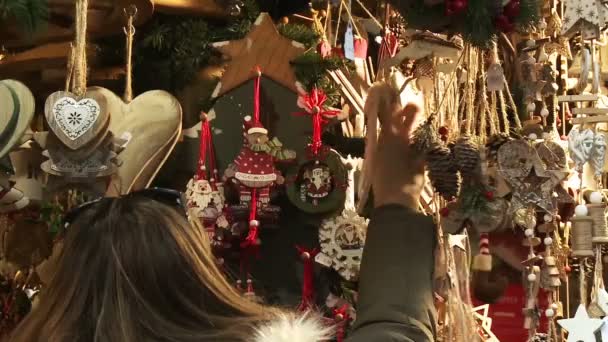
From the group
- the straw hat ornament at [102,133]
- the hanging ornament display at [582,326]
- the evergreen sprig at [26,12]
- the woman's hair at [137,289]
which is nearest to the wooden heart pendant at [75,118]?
the straw hat ornament at [102,133]

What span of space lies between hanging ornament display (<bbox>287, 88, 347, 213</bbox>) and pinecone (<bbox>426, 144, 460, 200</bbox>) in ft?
0.75

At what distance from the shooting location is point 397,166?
1.30 metres

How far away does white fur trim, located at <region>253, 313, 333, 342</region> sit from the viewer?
914mm

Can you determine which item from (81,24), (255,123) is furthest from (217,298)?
(255,123)

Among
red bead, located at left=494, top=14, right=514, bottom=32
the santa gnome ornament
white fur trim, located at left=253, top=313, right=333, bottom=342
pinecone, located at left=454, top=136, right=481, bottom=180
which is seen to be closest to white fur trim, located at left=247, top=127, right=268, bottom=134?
the santa gnome ornament

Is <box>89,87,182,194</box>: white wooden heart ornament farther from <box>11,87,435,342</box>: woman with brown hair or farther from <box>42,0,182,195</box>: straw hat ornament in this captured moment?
<box>11,87,435,342</box>: woman with brown hair

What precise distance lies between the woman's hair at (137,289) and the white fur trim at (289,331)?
15mm

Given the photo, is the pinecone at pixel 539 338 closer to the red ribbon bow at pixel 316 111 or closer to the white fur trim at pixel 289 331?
the red ribbon bow at pixel 316 111

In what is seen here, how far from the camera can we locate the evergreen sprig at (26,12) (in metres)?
1.09

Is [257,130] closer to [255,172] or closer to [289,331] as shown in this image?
[255,172]

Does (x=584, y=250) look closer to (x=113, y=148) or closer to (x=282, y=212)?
(x=282, y=212)

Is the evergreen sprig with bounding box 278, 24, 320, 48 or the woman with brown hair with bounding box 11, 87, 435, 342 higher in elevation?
the evergreen sprig with bounding box 278, 24, 320, 48

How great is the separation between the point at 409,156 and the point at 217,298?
425 mm

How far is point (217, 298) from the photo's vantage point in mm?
963
